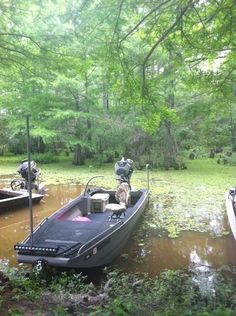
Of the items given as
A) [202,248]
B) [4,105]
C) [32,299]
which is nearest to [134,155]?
[4,105]

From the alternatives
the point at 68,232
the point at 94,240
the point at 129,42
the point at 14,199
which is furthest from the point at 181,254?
the point at 14,199

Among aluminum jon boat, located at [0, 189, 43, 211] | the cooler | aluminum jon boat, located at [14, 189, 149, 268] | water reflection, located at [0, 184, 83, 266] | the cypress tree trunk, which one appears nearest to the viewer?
aluminum jon boat, located at [14, 189, 149, 268]

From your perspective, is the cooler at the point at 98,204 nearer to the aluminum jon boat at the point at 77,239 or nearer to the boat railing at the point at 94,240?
the aluminum jon boat at the point at 77,239

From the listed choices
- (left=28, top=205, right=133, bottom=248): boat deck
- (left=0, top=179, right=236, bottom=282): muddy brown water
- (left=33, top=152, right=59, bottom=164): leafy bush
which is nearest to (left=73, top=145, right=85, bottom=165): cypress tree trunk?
(left=33, top=152, right=59, bottom=164): leafy bush

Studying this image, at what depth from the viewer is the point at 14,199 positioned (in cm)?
977

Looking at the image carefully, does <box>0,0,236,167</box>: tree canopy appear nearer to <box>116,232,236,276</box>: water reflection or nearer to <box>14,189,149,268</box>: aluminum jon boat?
<box>14,189,149,268</box>: aluminum jon boat

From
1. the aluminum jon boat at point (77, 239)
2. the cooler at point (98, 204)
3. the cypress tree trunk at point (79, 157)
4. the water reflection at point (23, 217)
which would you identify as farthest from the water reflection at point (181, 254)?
the cypress tree trunk at point (79, 157)

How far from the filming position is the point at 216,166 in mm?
19141

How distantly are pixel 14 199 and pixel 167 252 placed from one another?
193 inches

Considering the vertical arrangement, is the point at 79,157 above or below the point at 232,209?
above

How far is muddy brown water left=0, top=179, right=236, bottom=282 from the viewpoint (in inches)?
→ 234

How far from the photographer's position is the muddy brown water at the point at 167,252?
5.95 m

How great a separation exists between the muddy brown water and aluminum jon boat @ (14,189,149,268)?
0.32m

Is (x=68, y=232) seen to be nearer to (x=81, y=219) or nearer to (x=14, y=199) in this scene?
(x=81, y=219)
